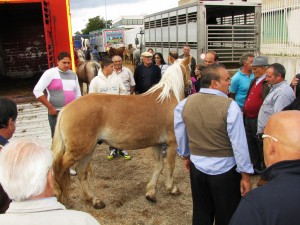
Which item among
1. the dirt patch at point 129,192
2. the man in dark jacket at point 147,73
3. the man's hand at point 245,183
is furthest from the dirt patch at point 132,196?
the man in dark jacket at point 147,73

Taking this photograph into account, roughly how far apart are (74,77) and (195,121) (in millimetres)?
2685

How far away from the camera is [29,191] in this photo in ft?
4.21

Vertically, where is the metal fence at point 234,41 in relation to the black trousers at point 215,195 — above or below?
above

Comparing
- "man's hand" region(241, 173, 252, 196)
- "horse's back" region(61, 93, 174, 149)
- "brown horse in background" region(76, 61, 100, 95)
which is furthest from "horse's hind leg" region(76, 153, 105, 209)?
"brown horse in background" region(76, 61, 100, 95)

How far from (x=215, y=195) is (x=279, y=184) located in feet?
4.60

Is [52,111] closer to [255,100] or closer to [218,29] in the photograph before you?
[255,100]

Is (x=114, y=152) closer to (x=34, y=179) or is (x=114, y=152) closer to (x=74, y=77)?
(x=74, y=77)

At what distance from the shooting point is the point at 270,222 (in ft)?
3.91

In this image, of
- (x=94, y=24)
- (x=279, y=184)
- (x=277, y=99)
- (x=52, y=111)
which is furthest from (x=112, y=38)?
(x=94, y=24)

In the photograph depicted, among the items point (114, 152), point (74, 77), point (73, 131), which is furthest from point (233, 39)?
point (73, 131)

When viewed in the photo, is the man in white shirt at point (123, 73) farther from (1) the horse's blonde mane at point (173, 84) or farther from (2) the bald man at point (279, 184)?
(2) the bald man at point (279, 184)

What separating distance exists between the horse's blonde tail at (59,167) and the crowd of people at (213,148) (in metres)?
0.75

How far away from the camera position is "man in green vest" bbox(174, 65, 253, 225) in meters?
2.44

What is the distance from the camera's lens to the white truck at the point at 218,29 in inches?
453
